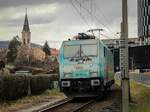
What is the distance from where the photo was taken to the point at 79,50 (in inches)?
1027

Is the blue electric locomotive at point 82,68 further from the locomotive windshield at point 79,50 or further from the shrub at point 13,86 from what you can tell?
the shrub at point 13,86

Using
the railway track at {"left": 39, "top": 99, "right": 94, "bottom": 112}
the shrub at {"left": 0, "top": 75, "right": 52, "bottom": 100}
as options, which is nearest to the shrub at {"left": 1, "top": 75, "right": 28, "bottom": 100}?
the shrub at {"left": 0, "top": 75, "right": 52, "bottom": 100}

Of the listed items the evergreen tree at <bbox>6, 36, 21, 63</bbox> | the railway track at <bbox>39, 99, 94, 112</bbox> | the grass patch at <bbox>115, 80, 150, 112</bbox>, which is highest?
the evergreen tree at <bbox>6, 36, 21, 63</bbox>

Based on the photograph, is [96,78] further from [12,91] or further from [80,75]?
[12,91]

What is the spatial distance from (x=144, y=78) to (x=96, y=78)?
31078 millimetres

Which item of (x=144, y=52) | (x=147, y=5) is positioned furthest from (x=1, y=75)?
(x=147, y=5)

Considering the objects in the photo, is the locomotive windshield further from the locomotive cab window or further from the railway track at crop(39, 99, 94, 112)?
the railway track at crop(39, 99, 94, 112)

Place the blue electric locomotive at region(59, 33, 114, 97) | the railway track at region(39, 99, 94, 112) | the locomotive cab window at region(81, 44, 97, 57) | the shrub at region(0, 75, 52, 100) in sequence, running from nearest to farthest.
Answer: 1. the railway track at region(39, 99, 94, 112)
2. the blue electric locomotive at region(59, 33, 114, 97)
3. the locomotive cab window at region(81, 44, 97, 57)
4. the shrub at region(0, 75, 52, 100)

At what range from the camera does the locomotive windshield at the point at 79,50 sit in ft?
85.2

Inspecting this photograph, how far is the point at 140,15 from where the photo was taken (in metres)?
121

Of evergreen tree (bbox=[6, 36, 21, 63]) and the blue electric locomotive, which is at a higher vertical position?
evergreen tree (bbox=[6, 36, 21, 63])

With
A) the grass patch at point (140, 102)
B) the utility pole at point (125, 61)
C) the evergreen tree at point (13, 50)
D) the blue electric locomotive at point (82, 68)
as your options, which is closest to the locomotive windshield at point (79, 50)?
the blue electric locomotive at point (82, 68)

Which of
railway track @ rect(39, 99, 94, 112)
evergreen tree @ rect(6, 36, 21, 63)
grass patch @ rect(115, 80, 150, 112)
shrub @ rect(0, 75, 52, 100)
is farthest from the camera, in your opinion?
evergreen tree @ rect(6, 36, 21, 63)

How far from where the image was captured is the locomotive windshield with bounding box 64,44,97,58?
2597 cm
